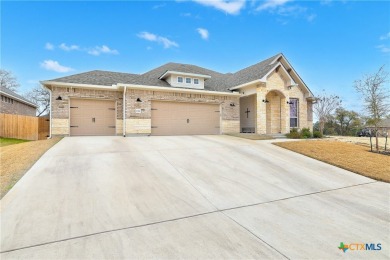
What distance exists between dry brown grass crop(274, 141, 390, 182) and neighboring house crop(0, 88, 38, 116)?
Answer: 84.6 feet

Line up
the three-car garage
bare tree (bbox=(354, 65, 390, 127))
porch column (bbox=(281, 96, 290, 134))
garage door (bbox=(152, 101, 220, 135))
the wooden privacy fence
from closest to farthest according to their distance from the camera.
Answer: bare tree (bbox=(354, 65, 390, 127)), the three-car garage, garage door (bbox=(152, 101, 220, 135)), the wooden privacy fence, porch column (bbox=(281, 96, 290, 134))

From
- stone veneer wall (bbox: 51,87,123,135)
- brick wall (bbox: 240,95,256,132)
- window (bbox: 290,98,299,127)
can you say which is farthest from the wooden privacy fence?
window (bbox: 290,98,299,127)

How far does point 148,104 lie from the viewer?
12.8 m

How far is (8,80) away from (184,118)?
34.3 meters

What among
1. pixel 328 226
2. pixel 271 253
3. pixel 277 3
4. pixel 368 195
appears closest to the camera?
pixel 271 253

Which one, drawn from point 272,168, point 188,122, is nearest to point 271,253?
point 272,168

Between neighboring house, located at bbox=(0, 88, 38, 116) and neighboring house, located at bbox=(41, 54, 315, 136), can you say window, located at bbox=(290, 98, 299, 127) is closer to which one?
neighboring house, located at bbox=(41, 54, 315, 136)

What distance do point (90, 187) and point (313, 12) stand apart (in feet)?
52.4

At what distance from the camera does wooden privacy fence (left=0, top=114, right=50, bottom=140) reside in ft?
44.0

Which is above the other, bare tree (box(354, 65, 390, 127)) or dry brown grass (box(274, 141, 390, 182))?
bare tree (box(354, 65, 390, 127))

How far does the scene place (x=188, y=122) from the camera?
1403 centimetres

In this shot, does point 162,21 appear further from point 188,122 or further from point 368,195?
point 368,195

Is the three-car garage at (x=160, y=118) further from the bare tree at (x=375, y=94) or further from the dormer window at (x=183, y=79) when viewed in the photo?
the bare tree at (x=375, y=94)

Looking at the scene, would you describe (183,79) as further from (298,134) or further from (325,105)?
(325,105)
